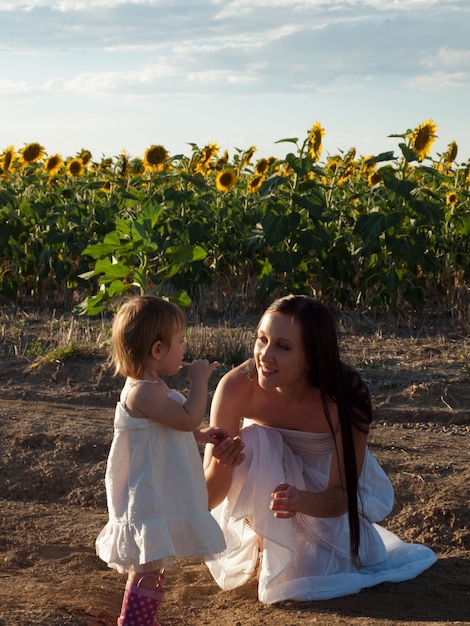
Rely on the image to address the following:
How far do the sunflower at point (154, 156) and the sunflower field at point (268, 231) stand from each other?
0.5 inches

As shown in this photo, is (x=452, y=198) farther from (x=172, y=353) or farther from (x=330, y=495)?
(x=172, y=353)

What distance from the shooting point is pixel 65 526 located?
4500 mm

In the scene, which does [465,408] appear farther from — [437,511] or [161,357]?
[161,357]

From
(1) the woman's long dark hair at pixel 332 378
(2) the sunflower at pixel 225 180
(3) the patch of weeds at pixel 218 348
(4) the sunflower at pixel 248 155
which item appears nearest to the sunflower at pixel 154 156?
(2) the sunflower at pixel 225 180

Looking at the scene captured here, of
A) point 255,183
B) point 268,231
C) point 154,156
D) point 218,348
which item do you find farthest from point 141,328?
point 255,183

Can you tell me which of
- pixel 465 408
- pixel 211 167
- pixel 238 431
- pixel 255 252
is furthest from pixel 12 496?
pixel 211 167

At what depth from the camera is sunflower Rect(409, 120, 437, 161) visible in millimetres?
8055

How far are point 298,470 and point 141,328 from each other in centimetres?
92

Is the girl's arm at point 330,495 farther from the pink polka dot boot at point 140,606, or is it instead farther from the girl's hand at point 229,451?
the pink polka dot boot at point 140,606

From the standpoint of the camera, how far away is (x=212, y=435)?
3.33m

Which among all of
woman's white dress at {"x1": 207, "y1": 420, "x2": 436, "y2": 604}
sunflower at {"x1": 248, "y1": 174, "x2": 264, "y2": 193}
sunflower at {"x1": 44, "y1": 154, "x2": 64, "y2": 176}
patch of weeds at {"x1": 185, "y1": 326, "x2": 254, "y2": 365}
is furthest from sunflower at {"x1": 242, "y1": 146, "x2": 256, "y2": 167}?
woman's white dress at {"x1": 207, "y1": 420, "x2": 436, "y2": 604}

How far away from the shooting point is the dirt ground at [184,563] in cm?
342

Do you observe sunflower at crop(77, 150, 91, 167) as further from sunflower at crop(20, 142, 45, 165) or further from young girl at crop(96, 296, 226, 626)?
young girl at crop(96, 296, 226, 626)

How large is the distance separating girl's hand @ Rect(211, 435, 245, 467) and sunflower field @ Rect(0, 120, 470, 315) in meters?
4.06
